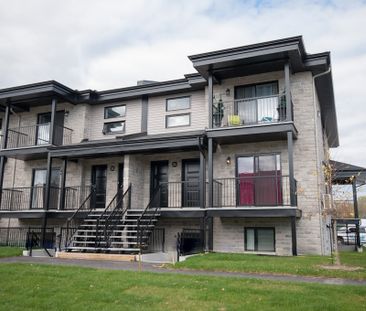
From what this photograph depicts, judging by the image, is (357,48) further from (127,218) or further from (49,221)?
(49,221)

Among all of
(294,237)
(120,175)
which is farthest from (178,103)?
(294,237)

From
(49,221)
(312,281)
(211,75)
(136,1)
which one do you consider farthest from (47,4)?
(312,281)

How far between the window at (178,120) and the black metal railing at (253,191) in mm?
3387

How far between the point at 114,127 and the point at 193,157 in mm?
4726

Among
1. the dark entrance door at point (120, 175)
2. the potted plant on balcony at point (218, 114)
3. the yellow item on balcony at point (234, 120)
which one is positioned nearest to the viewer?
the yellow item on balcony at point (234, 120)

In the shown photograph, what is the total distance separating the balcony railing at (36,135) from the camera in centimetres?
1844

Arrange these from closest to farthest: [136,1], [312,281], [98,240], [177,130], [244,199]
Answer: [312,281] < [136,1] < [98,240] < [244,199] < [177,130]

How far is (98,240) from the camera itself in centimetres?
1302

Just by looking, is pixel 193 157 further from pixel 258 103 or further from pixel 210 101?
pixel 258 103

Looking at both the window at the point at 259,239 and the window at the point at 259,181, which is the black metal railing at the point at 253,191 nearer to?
the window at the point at 259,181

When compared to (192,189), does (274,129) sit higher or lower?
higher

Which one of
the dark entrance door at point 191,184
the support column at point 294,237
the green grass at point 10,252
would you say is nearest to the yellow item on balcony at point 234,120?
the dark entrance door at point 191,184

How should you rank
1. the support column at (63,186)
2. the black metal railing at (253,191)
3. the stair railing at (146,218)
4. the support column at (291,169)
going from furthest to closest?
the support column at (63,186), the black metal railing at (253,191), the support column at (291,169), the stair railing at (146,218)

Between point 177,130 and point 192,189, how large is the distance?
9.42 ft
